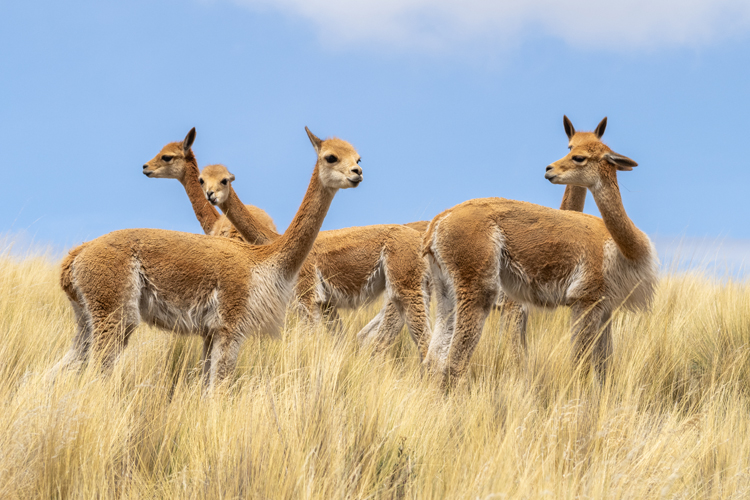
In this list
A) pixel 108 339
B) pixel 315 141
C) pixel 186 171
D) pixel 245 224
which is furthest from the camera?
pixel 186 171

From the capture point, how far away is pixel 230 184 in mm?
7434

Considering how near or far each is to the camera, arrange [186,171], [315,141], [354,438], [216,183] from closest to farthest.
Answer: [354,438]
[315,141]
[216,183]
[186,171]

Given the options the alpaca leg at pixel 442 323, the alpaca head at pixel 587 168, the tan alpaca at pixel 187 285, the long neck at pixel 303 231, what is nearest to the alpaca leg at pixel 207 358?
the tan alpaca at pixel 187 285

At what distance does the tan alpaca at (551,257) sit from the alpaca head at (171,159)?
394cm

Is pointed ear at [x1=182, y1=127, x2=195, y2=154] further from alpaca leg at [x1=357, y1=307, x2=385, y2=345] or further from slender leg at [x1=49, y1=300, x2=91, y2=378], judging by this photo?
slender leg at [x1=49, y1=300, x2=91, y2=378]

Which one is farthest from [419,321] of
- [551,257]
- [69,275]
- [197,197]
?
[197,197]

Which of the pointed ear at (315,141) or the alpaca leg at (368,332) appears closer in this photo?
the pointed ear at (315,141)

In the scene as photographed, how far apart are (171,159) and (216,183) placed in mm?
1223

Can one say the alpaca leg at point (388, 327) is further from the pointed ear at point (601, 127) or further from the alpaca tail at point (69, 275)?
the alpaca tail at point (69, 275)

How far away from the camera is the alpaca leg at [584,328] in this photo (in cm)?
527

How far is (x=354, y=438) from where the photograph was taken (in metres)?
3.76

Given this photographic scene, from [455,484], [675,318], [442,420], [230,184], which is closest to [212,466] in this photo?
[455,484]

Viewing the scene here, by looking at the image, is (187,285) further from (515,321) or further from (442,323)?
(515,321)

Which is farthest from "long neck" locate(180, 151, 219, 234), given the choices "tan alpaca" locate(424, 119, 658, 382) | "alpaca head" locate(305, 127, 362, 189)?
"tan alpaca" locate(424, 119, 658, 382)
